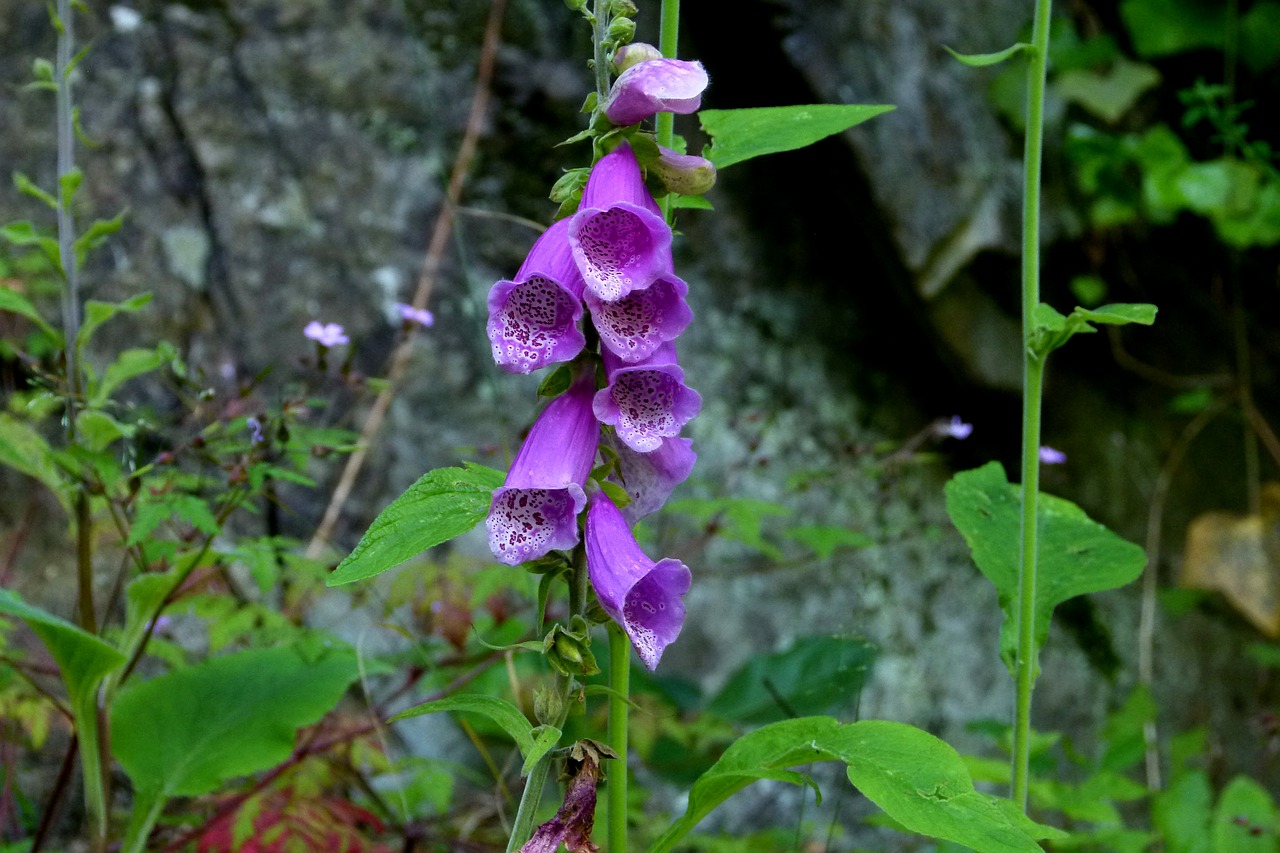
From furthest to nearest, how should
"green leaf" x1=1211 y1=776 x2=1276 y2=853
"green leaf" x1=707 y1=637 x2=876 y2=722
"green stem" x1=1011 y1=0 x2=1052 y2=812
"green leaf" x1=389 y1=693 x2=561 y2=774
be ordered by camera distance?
"green leaf" x1=707 y1=637 x2=876 y2=722 < "green leaf" x1=1211 y1=776 x2=1276 y2=853 < "green stem" x1=1011 y1=0 x2=1052 y2=812 < "green leaf" x1=389 y1=693 x2=561 y2=774

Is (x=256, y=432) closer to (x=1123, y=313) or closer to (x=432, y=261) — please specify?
(x=1123, y=313)

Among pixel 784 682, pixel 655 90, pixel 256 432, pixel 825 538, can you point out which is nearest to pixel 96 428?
pixel 256 432

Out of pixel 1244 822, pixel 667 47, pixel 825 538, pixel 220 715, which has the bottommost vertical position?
pixel 1244 822

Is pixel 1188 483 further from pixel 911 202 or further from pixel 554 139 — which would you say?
pixel 554 139

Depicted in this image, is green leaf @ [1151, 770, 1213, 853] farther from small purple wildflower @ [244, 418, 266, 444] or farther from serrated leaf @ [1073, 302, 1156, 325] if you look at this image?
small purple wildflower @ [244, 418, 266, 444]

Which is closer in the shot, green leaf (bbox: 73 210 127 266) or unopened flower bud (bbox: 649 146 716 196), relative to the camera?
unopened flower bud (bbox: 649 146 716 196)

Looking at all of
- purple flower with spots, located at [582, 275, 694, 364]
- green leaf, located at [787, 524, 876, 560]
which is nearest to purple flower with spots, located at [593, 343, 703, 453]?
purple flower with spots, located at [582, 275, 694, 364]

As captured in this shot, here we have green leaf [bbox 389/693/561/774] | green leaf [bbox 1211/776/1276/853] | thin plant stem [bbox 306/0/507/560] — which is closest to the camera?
green leaf [bbox 389/693/561/774]
